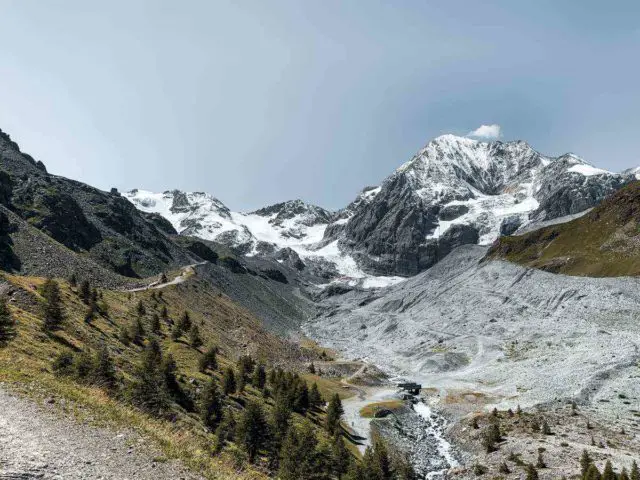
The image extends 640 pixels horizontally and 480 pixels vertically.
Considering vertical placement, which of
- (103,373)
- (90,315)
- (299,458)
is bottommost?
(299,458)

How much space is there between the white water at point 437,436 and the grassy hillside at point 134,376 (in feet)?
54.5

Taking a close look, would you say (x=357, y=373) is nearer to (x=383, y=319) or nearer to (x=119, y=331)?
(x=119, y=331)

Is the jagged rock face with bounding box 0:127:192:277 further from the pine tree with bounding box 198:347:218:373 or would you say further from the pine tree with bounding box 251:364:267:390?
the pine tree with bounding box 251:364:267:390

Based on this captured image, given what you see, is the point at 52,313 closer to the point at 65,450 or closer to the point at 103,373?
the point at 103,373

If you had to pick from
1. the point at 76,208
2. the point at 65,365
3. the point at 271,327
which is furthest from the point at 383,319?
the point at 65,365

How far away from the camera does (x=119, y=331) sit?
191 feet

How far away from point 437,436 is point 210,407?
41.5 metres

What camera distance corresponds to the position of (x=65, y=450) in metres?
15.0

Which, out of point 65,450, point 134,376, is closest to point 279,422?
point 134,376

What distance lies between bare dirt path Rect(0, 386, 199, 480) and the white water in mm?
46216

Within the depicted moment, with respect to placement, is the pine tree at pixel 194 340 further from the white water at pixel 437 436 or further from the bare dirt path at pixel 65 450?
the bare dirt path at pixel 65 450

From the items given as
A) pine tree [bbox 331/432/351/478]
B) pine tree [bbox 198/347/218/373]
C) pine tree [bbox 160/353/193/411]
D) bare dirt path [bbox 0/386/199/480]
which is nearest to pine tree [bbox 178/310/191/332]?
pine tree [bbox 198/347/218/373]

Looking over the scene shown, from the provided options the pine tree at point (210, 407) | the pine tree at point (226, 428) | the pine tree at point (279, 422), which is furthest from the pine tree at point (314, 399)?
the pine tree at point (226, 428)

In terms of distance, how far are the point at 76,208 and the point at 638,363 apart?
183967 mm
